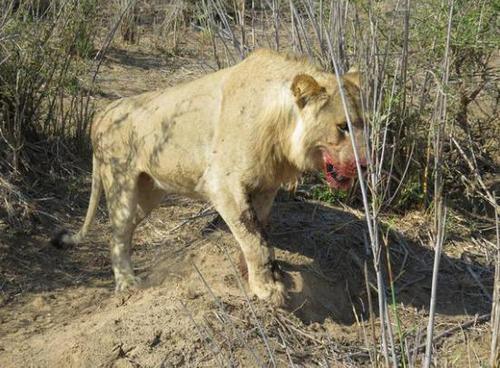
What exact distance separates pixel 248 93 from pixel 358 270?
70.7 inches

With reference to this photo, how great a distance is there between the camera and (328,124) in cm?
474

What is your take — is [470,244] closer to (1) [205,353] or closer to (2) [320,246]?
(2) [320,246]

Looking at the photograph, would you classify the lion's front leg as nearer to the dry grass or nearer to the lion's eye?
the lion's eye

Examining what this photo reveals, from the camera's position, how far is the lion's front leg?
496cm

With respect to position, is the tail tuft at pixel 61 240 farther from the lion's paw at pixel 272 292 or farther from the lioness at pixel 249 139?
the lion's paw at pixel 272 292

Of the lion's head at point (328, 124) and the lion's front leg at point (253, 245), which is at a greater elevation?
the lion's head at point (328, 124)

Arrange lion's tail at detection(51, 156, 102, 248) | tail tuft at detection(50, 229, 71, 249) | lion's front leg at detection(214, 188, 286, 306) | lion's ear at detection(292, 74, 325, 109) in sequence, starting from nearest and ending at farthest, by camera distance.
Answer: lion's ear at detection(292, 74, 325, 109) < lion's front leg at detection(214, 188, 286, 306) < lion's tail at detection(51, 156, 102, 248) < tail tuft at detection(50, 229, 71, 249)

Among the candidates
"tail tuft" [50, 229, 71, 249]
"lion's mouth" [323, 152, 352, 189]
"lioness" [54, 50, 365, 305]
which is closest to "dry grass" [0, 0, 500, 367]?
"tail tuft" [50, 229, 71, 249]

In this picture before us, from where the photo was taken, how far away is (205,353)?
463 centimetres

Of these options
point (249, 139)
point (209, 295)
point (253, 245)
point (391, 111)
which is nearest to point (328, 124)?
point (249, 139)

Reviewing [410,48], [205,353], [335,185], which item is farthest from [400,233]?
[205,353]

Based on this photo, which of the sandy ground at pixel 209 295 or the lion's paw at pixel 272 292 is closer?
the sandy ground at pixel 209 295

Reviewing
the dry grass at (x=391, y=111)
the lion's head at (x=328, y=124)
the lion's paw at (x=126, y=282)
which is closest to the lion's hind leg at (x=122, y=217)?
the lion's paw at (x=126, y=282)

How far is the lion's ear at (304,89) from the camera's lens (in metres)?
4.64
